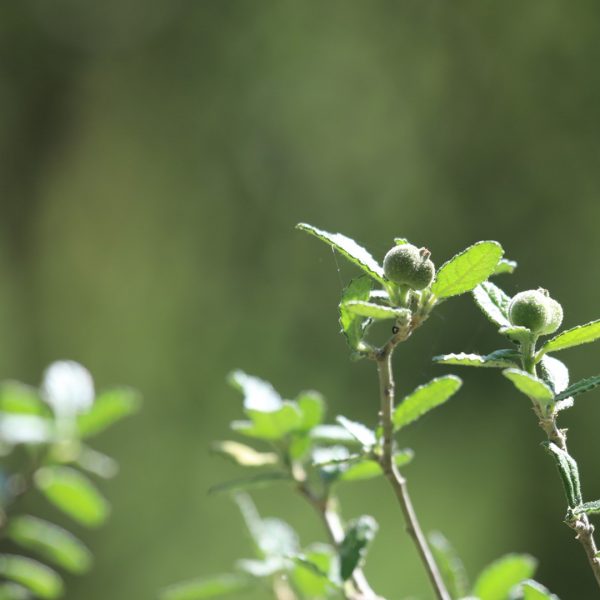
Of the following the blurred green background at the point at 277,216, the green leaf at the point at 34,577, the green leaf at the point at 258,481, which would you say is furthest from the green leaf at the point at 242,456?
the blurred green background at the point at 277,216

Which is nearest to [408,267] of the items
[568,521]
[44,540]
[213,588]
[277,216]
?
[568,521]

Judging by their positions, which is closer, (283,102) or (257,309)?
(257,309)

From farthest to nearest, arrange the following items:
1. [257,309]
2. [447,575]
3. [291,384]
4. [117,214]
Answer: [117,214], [257,309], [291,384], [447,575]

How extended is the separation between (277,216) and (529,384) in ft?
11.1

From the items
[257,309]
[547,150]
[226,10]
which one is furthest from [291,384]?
[226,10]

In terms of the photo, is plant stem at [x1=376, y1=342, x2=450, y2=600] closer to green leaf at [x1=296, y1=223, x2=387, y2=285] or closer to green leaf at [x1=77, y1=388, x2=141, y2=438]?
green leaf at [x1=296, y1=223, x2=387, y2=285]

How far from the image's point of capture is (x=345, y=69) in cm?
406

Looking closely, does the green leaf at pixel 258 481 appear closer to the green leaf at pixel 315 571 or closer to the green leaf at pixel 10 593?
the green leaf at pixel 315 571

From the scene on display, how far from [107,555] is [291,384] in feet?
3.08

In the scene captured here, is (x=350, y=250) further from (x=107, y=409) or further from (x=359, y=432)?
(x=107, y=409)

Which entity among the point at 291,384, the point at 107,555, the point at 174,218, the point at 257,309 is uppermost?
the point at 174,218

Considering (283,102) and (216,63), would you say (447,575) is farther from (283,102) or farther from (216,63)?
(216,63)

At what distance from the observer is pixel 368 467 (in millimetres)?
635

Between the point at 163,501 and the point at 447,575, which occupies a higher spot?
the point at 163,501
